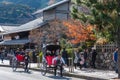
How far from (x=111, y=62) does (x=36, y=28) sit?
22061mm

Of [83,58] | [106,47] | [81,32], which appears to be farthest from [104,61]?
[81,32]

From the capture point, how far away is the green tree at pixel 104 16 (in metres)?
19.8

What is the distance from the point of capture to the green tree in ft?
65.0

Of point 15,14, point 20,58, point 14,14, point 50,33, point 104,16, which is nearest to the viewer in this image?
point 104,16

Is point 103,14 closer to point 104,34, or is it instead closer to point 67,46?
point 104,34

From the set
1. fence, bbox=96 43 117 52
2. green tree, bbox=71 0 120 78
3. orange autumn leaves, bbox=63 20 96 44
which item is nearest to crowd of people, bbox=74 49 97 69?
fence, bbox=96 43 117 52

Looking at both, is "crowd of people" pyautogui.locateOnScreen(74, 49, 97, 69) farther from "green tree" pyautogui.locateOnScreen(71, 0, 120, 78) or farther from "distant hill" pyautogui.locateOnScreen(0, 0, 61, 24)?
"distant hill" pyautogui.locateOnScreen(0, 0, 61, 24)

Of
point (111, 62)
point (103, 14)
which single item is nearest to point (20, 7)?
point (111, 62)

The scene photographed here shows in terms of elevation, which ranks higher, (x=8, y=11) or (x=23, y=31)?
(x=8, y=11)

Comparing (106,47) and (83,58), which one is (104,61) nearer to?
(106,47)

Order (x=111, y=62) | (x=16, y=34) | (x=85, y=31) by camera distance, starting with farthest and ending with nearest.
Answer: (x=16, y=34) < (x=85, y=31) < (x=111, y=62)

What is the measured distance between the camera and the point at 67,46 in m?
34.0

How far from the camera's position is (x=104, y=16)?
776 inches

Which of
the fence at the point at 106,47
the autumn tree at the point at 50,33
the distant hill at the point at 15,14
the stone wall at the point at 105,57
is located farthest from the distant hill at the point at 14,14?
the stone wall at the point at 105,57
